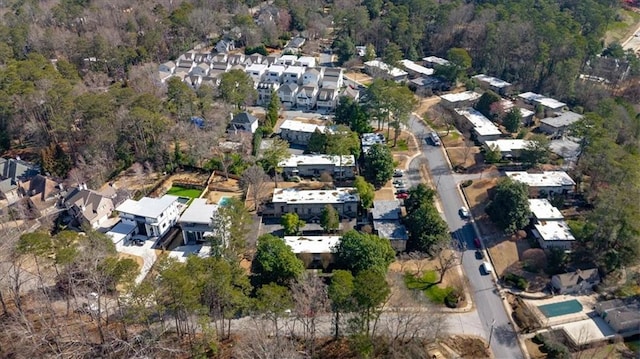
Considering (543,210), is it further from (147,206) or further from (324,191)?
(147,206)

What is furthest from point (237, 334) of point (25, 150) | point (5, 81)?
point (5, 81)

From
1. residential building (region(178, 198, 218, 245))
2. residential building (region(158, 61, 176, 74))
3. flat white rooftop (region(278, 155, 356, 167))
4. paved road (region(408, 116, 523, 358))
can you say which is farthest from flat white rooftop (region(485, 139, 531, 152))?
residential building (region(158, 61, 176, 74))

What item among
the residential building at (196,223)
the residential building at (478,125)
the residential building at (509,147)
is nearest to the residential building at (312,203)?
the residential building at (196,223)

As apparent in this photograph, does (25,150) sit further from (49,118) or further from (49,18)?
(49,18)

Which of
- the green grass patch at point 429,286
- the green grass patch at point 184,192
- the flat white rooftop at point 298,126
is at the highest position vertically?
the flat white rooftop at point 298,126

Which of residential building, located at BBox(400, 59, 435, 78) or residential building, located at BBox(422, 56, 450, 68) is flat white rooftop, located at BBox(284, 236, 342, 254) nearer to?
residential building, located at BBox(400, 59, 435, 78)

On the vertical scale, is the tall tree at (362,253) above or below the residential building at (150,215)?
above

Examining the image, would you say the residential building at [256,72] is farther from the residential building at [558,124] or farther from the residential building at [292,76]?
the residential building at [558,124]
